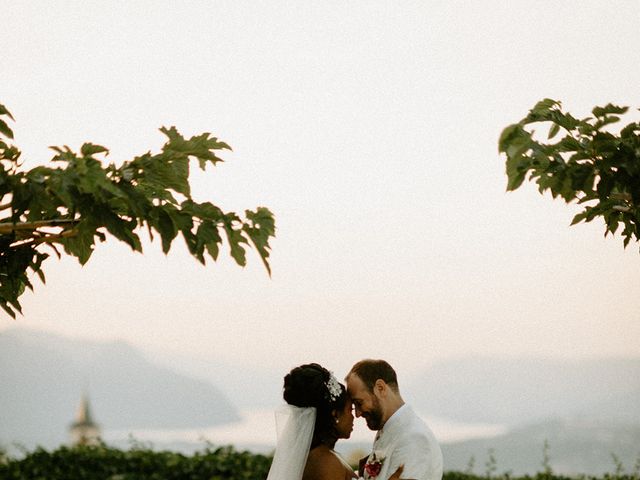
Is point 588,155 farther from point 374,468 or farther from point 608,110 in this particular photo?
point 374,468

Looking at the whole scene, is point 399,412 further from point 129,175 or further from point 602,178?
point 129,175

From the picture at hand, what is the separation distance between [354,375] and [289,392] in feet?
1.43

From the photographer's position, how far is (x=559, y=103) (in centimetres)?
384

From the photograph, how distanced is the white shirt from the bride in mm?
298

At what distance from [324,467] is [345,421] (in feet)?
0.86

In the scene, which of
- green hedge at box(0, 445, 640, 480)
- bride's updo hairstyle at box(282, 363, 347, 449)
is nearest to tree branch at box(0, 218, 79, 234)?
bride's updo hairstyle at box(282, 363, 347, 449)

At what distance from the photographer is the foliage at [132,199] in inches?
122

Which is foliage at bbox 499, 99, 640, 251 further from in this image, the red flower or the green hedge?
the green hedge

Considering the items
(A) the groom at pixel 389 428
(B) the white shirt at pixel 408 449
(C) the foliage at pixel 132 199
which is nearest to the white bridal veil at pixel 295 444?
(A) the groom at pixel 389 428

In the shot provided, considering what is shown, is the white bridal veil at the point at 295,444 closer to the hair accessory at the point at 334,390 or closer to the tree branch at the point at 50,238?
the hair accessory at the point at 334,390

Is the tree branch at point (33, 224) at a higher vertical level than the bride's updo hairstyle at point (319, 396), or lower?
higher

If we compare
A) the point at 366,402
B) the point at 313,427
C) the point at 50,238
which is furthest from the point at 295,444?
the point at 50,238

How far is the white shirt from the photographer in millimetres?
4227

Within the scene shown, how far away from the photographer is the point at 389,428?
14.4 feet
